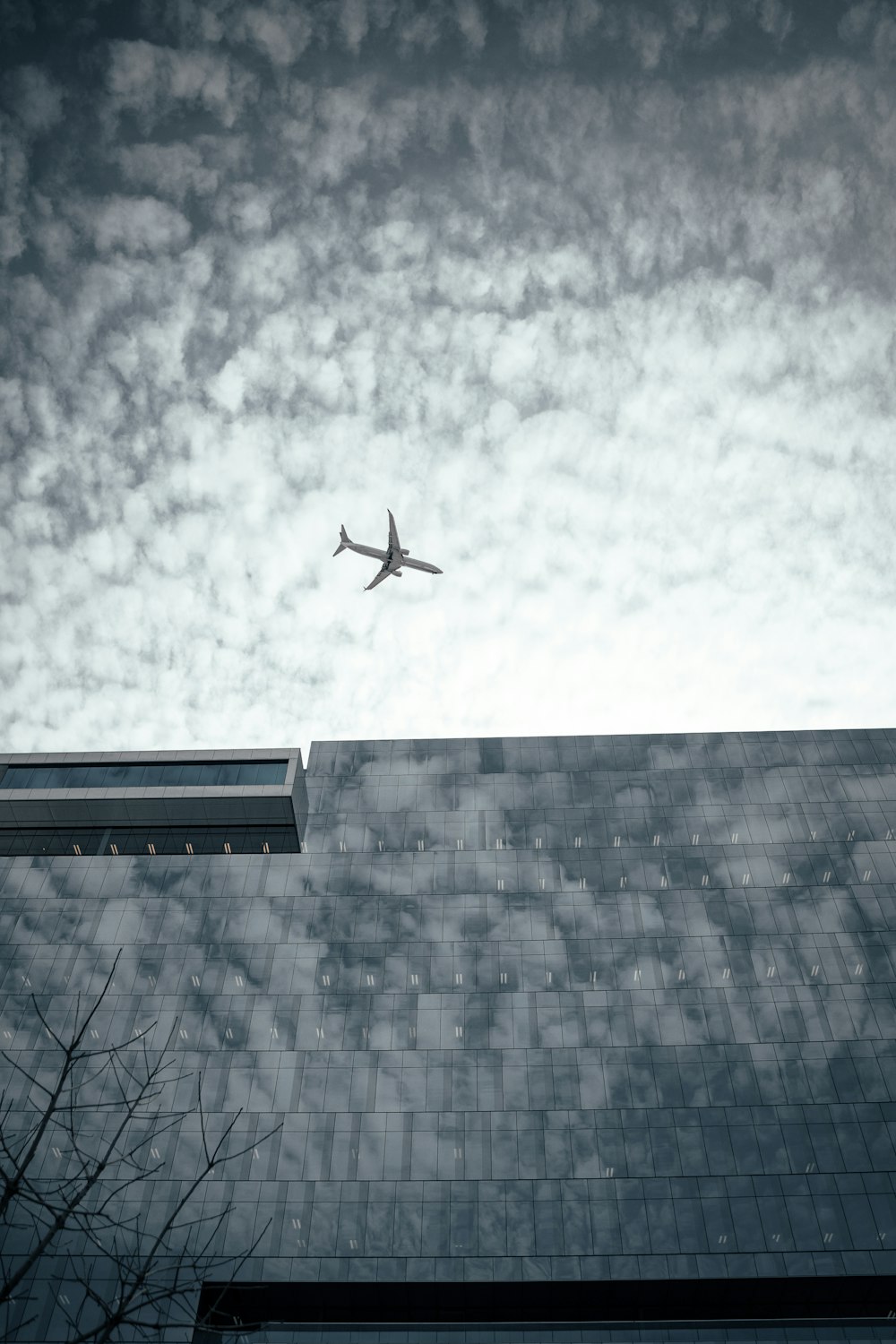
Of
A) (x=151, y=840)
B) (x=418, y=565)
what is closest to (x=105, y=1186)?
(x=151, y=840)

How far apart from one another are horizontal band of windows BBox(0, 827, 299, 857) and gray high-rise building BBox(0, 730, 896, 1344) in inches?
10.2

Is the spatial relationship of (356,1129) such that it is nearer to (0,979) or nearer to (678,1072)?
(678,1072)

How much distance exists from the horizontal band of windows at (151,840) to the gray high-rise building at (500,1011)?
0.85 ft

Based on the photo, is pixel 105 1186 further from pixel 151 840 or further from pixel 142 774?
pixel 142 774

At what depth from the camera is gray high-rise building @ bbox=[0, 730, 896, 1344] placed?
55531 mm

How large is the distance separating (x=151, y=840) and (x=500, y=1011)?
106 feet

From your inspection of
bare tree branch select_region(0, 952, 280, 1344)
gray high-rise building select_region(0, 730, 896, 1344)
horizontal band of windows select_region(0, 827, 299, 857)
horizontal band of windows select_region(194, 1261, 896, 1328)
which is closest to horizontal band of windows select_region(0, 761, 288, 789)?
gray high-rise building select_region(0, 730, 896, 1344)

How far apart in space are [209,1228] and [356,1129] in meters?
10.4

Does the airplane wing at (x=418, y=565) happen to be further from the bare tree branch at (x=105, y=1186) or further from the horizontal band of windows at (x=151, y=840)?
the bare tree branch at (x=105, y=1186)

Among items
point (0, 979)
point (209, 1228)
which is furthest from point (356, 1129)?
point (0, 979)

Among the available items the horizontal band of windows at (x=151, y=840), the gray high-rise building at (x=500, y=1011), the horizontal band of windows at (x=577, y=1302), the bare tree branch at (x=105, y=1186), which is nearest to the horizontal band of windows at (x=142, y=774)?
the gray high-rise building at (x=500, y=1011)

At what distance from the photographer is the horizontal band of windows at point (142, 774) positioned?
77875 millimetres

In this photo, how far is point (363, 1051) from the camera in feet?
209

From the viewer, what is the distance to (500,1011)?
65.2 m
